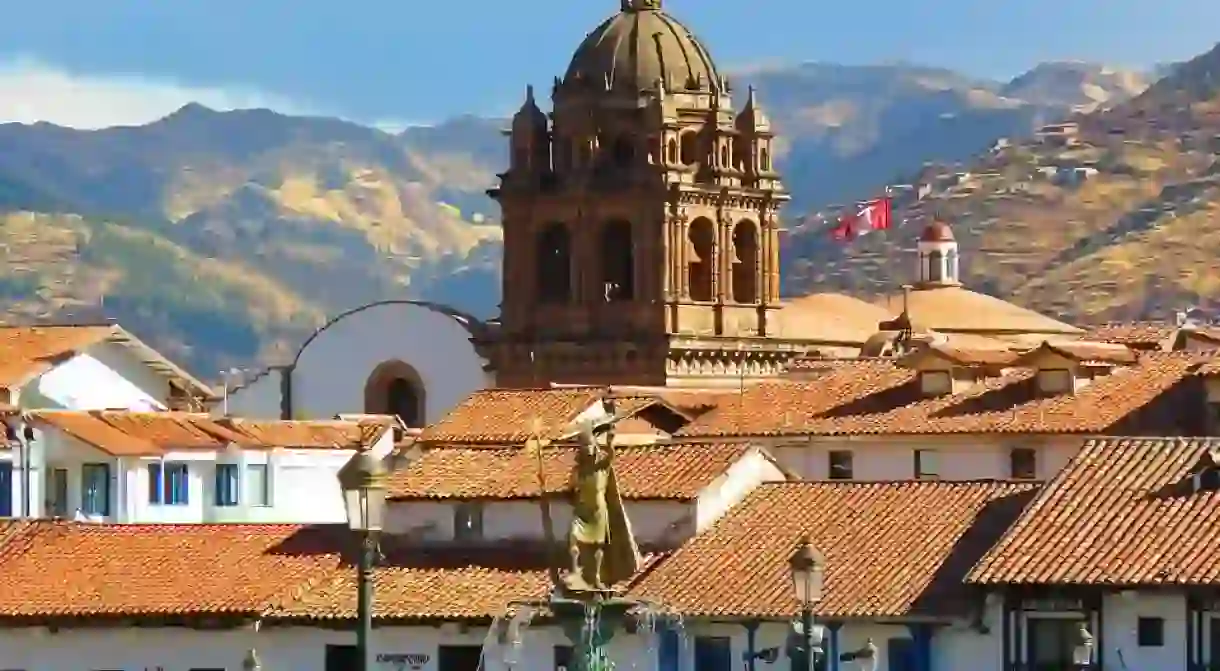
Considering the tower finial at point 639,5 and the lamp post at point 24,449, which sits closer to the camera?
the lamp post at point 24,449

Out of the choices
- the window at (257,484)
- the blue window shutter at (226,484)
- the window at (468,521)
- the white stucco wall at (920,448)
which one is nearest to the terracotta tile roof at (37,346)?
the window at (257,484)

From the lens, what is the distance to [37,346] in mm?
117312

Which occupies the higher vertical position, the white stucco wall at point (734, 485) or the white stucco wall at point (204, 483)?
the white stucco wall at point (204, 483)

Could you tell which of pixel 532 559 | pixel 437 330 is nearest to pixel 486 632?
pixel 532 559

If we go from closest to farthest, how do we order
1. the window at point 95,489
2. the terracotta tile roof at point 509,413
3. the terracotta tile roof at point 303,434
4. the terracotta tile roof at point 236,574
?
the terracotta tile roof at point 236,574 < the terracotta tile roof at point 509,413 < the window at point 95,489 < the terracotta tile roof at point 303,434

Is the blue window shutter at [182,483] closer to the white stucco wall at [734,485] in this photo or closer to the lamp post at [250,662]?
the white stucco wall at [734,485]

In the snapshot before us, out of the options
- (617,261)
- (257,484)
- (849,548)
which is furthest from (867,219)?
(849,548)

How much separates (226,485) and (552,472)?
23.9 meters

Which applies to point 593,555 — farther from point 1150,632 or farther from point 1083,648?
point 1150,632

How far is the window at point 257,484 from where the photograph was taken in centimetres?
10194

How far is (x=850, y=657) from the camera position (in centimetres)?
6969

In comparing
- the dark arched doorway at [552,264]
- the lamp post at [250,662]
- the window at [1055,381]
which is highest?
the dark arched doorway at [552,264]

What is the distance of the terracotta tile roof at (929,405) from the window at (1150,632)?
818 inches

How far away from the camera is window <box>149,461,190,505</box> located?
9919 centimetres
